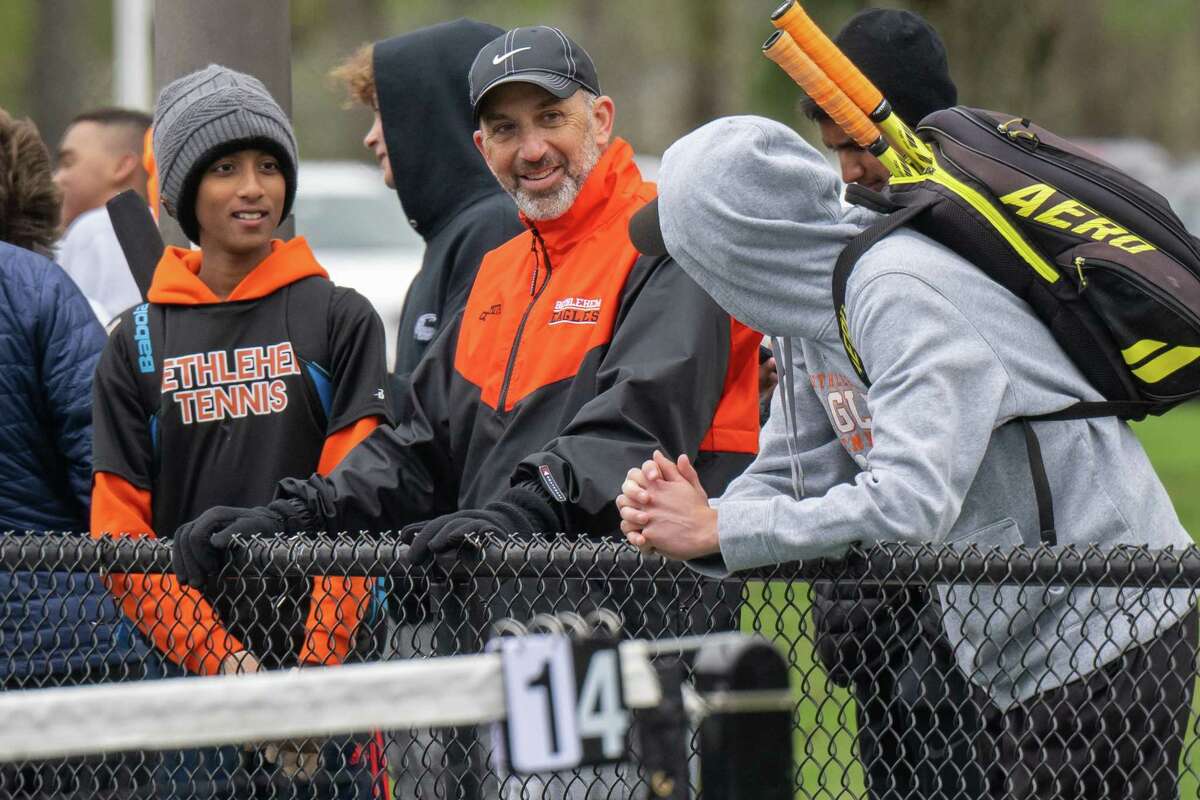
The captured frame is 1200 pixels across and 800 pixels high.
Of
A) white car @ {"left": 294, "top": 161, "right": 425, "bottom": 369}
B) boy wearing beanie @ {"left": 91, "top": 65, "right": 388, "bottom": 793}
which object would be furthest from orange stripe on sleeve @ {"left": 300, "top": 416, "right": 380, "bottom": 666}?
white car @ {"left": 294, "top": 161, "right": 425, "bottom": 369}

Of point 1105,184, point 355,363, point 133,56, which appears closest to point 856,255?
point 1105,184

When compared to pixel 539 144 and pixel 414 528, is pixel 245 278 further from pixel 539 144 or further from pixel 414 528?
pixel 414 528

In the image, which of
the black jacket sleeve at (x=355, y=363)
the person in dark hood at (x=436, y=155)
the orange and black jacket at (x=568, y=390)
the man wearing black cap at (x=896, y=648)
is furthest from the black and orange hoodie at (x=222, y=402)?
the man wearing black cap at (x=896, y=648)

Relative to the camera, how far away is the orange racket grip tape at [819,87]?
9.33 ft

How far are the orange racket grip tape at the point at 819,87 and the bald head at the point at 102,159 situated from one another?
13.4ft

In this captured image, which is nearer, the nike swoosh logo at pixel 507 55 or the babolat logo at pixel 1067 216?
the babolat logo at pixel 1067 216

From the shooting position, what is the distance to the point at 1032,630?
284 cm

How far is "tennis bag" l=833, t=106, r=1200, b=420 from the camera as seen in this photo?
271cm

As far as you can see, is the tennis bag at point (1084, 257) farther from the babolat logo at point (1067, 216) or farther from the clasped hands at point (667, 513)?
the clasped hands at point (667, 513)

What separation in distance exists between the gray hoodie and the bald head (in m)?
3.90

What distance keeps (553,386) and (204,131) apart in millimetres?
1058

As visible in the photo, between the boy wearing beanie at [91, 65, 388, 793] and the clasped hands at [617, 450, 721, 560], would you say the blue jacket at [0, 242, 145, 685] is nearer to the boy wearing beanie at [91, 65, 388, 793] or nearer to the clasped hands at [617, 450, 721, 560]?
the boy wearing beanie at [91, 65, 388, 793]

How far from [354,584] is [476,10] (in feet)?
99.1

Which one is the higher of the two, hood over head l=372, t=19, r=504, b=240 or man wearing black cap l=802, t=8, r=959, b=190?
hood over head l=372, t=19, r=504, b=240
